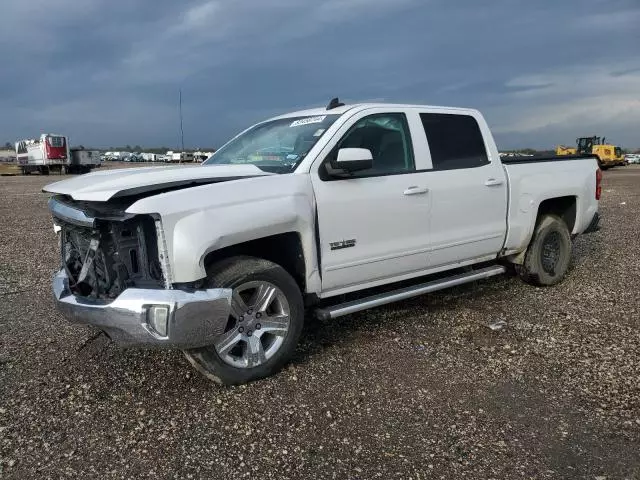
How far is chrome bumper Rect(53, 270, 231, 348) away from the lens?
331cm

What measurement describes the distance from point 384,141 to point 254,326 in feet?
6.61

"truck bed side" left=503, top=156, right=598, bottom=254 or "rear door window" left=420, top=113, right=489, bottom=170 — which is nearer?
"rear door window" left=420, top=113, right=489, bottom=170

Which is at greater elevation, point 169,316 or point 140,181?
point 140,181

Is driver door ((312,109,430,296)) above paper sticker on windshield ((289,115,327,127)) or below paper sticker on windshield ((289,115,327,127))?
below

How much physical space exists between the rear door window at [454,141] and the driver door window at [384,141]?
0.90 feet

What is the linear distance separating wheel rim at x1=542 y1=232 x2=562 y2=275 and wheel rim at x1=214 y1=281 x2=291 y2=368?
3.68 meters

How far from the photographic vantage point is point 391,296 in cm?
459

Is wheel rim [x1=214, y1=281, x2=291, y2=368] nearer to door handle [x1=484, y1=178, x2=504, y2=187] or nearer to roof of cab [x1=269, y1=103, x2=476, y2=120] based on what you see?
roof of cab [x1=269, y1=103, x2=476, y2=120]

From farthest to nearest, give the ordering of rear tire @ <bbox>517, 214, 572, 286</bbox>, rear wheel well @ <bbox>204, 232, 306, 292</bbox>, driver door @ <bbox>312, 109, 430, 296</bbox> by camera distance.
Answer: rear tire @ <bbox>517, 214, 572, 286</bbox>
driver door @ <bbox>312, 109, 430, 296</bbox>
rear wheel well @ <bbox>204, 232, 306, 292</bbox>

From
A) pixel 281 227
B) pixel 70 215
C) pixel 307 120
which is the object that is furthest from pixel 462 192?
pixel 70 215

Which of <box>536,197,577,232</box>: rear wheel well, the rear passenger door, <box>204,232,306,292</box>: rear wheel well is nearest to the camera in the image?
<box>204,232,306,292</box>: rear wheel well

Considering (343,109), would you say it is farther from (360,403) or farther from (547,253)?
(547,253)

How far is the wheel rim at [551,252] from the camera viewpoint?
6297 millimetres

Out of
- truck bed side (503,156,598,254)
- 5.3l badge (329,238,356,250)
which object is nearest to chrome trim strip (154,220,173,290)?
5.3l badge (329,238,356,250)
